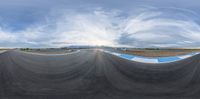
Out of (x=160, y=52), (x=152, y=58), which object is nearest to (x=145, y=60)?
(x=152, y=58)

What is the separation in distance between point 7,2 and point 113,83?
2.44 meters

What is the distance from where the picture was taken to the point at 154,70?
135 inches

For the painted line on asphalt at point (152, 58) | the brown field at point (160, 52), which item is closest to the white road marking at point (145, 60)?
the painted line on asphalt at point (152, 58)

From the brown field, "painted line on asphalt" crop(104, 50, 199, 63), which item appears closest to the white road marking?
"painted line on asphalt" crop(104, 50, 199, 63)

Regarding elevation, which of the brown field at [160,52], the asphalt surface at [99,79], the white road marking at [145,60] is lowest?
the asphalt surface at [99,79]

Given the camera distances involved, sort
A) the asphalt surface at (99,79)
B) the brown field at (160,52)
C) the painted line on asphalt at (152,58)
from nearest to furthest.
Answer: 1. the asphalt surface at (99,79)
2. the painted line on asphalt at (152,58)
3. the brown field at (160,52)

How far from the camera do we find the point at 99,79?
11.1 ft

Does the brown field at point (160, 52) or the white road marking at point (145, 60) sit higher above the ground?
the brown field at point (160, 52)

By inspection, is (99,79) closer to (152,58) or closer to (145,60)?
(145,60)

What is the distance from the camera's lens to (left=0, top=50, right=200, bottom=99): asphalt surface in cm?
337

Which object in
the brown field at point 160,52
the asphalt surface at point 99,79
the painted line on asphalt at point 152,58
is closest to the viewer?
the asphalt surface at point 99,79

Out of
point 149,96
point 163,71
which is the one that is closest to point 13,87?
point 149,96

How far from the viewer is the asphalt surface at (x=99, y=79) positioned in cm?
337

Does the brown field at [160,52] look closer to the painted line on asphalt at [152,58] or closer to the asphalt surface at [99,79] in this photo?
the painted line on asphalt at [152,58]
